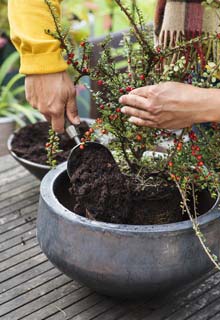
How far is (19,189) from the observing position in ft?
6.49

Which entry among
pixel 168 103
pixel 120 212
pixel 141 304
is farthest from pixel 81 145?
pixel 141 304

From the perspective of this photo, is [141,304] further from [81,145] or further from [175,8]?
[175,8]

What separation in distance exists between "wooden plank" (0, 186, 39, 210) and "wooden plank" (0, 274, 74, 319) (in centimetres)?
42

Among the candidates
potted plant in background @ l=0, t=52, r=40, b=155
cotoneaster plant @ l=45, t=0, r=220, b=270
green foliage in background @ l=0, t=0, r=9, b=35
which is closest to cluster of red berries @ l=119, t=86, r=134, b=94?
cotoneaster plant @ l=45, t=0, r=220, b=270

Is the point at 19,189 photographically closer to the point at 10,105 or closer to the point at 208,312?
the point at 208,312

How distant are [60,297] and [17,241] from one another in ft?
0.97

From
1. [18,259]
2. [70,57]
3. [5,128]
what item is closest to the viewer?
[70,57]

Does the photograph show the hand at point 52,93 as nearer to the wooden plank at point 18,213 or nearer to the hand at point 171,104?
the hand at point 171,104

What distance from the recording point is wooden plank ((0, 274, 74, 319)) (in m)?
1.41

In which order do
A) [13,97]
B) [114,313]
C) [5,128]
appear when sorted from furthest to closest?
1. [13,97]
2. [5,128]
3. [114,313]

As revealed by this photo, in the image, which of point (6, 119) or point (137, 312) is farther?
point (6, 119)

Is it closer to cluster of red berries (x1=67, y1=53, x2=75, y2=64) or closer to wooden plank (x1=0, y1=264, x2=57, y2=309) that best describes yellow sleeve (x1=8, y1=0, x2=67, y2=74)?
cluster of red berries (x1=67, y1=53, x2=75, y2=64)

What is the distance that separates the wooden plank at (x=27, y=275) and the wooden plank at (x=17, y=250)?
0.21ft

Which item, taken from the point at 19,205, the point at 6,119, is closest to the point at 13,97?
the point at 6,119
